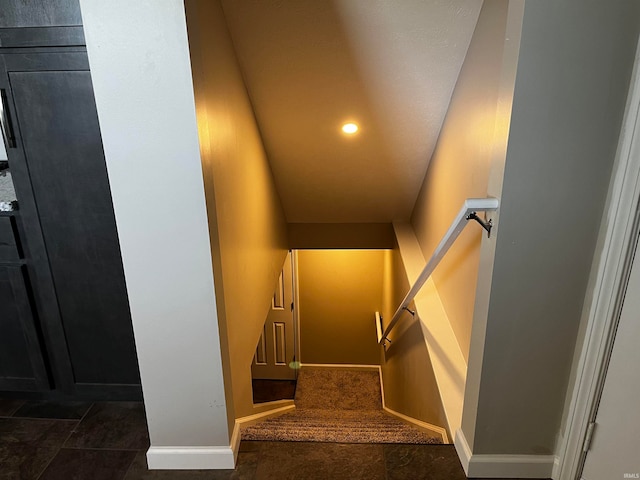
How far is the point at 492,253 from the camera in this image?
53.1 inches

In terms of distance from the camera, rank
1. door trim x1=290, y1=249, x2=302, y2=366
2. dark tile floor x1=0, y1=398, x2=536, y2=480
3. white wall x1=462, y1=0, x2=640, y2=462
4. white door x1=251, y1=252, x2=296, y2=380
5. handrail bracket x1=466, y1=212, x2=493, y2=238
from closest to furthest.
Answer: white wall x1=462, y1=0, x2=640, y2=462, handrail bracket x1=466, y1=212, x2=493, y2=238, dark tile floor x1=0, y1=398, x2=536, y2=480, white door x1=251, y1=252, x2=296, y2=380, door trim x1=290, y1=249, x2=302, y2=366

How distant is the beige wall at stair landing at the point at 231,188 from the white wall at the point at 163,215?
0.05 m

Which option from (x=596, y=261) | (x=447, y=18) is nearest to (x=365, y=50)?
(x=447, y=18)

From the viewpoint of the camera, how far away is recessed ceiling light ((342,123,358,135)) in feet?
8.43

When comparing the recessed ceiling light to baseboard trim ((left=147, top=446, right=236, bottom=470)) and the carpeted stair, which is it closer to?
baseboard trim ((left=147, top=446, right=236, bottom=470))

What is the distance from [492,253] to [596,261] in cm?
30

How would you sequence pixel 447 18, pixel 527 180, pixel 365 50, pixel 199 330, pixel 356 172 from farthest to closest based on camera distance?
pixel 356 172 → pixel 365 50 → pixel 447 18 → pixel 199 330 → pixel 527 180

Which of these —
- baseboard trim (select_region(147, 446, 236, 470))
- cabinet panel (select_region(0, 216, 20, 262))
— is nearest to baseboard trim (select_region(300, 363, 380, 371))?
baseboard trim (select_region(147, 446, 236, 470))

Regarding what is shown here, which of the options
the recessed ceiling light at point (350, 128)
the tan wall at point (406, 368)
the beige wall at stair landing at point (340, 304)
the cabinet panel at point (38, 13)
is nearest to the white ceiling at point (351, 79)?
the recessed ceiling light at point (350, 128)

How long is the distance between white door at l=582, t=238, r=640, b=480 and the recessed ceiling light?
171 cm

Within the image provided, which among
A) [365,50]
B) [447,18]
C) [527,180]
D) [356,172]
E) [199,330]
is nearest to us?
[527,180]

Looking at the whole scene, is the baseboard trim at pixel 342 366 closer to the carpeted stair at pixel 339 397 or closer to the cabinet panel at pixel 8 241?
the carpeted stair at pixel 339 397

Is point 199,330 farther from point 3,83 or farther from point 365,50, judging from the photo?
point 365,50

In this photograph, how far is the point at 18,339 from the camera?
1.96m
